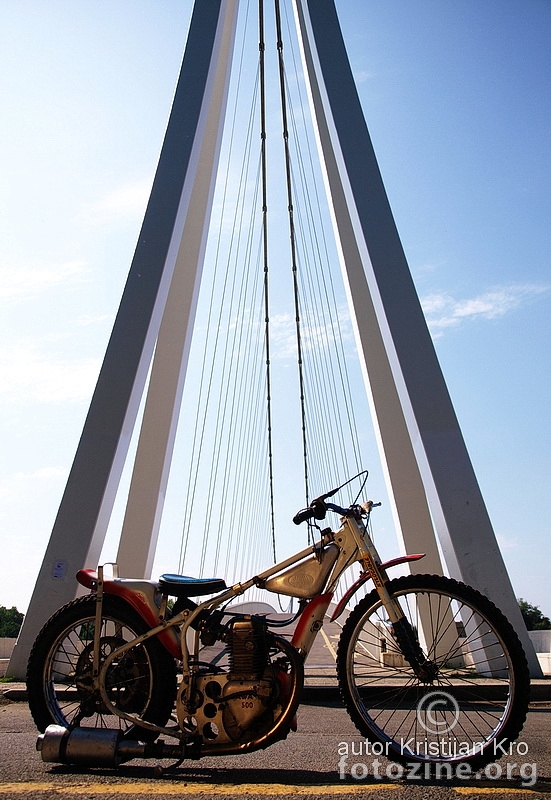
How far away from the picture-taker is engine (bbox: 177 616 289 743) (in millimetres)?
2158

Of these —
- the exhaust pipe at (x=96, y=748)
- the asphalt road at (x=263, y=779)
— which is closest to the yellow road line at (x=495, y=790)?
the asphalt road at (x=263, y=779)

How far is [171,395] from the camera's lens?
29.2 feet

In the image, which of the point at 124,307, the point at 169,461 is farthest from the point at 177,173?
the point at 169,461

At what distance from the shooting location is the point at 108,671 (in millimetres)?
2439

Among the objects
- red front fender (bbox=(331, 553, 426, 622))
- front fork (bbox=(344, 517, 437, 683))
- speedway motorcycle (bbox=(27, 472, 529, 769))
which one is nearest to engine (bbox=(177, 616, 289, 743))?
speedway motorcycle (bbox=(27, 472, 529, 769))

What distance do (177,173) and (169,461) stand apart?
3563mm

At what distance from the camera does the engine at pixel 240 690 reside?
7.08ft

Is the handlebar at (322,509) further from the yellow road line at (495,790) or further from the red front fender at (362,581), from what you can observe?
the yellow road line at (495,790)

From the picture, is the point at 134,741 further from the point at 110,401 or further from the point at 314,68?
the point at 314,68

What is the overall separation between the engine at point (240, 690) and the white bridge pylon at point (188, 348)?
4102 millimetres

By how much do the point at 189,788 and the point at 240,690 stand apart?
315 mm

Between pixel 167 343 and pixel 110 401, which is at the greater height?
pixel 167 343

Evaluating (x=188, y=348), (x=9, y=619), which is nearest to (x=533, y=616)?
(x=9, y=619)

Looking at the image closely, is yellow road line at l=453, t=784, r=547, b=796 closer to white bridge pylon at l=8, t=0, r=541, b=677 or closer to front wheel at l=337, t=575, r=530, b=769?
front wheel at l=337, t=575, r=530, b=769
